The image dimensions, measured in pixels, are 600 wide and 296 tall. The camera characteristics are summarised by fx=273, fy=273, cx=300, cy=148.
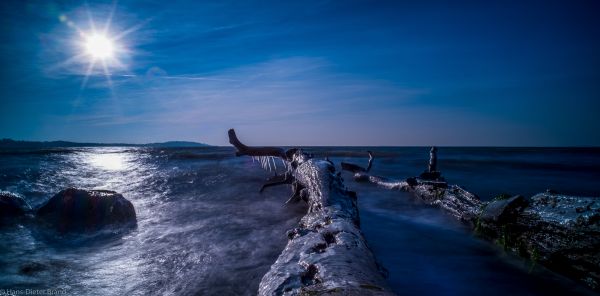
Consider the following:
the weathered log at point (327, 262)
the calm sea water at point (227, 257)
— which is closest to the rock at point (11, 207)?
the calm sea water at point (227, 257)

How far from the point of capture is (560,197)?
3.70 metres

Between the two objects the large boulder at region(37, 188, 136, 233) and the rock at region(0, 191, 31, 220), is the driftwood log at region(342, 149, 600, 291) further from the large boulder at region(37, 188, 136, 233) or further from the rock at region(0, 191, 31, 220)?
the rock at region(0, 191, 31, 220)

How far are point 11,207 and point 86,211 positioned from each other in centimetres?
165

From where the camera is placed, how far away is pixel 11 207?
572 cm

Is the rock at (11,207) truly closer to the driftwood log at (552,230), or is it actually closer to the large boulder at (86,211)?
the large boulder at (86,211)

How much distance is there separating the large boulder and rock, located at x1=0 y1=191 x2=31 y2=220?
38cm

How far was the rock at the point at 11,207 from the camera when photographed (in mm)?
5578

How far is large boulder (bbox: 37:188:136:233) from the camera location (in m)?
5.39

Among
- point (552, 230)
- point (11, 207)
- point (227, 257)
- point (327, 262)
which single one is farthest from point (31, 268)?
point (552, 230)

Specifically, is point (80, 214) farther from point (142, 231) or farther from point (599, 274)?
point (599, 274)

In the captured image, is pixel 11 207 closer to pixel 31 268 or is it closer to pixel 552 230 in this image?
pixel 31 268

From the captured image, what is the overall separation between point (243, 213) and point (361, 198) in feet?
14.0

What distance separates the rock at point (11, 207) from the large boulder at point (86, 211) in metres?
0.38

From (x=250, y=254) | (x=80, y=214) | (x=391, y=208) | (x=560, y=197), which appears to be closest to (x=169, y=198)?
(x=80, y=214)
